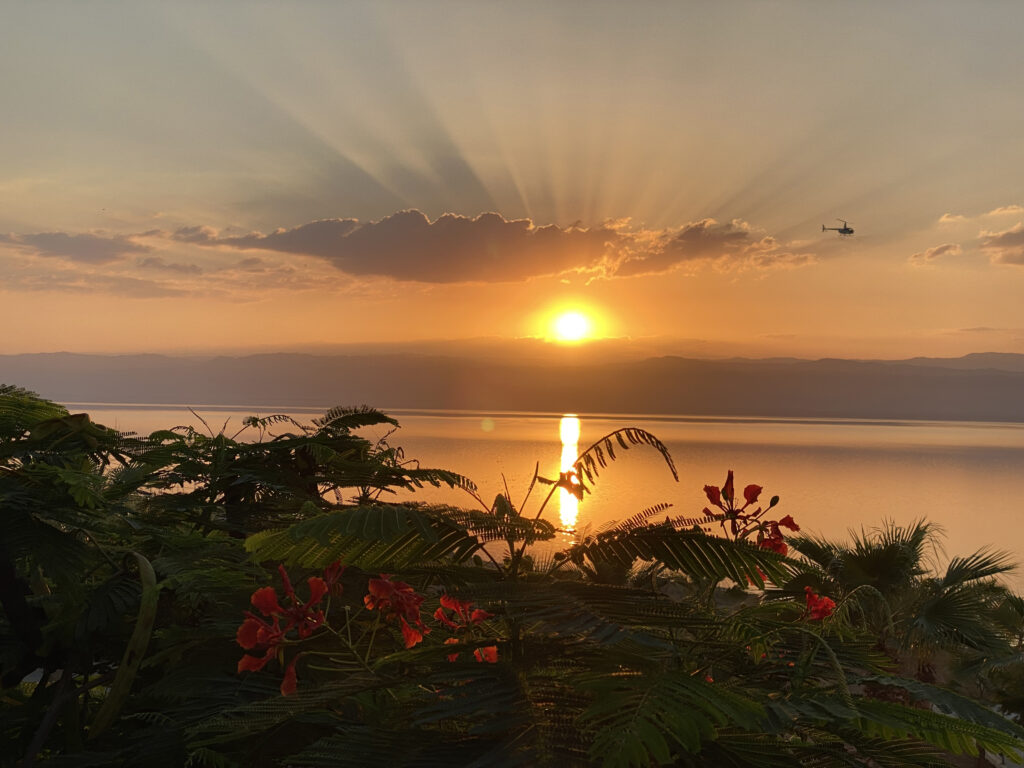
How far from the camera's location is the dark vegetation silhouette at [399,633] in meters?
1.70

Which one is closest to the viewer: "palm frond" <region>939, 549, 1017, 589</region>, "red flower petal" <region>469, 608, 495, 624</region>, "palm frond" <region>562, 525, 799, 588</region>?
"palm frond" <region>562, 525, 799, 588</region>

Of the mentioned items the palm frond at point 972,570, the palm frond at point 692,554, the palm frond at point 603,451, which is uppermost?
the palm frond at point 603,451

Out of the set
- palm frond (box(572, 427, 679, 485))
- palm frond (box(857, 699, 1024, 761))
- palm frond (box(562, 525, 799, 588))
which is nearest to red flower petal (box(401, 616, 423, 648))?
palm frond (box(562, 525, 799, 588))

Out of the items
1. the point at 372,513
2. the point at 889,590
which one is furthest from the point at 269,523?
the point at 889,590

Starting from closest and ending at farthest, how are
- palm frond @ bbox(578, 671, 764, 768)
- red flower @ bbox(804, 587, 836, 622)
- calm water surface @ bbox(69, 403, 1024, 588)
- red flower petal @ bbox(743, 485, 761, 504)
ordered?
palm frond @ bbox(578, 671, 764, 768), red flower @ bbox(804, 587, 836, 622), red flower petal @ bbox(743, 485, 761, 504), calm water surface @ bbox(69, 403, 1024, 588)

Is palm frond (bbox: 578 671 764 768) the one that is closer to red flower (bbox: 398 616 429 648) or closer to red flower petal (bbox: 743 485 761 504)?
red flower (bbox: 398 616 429 648)

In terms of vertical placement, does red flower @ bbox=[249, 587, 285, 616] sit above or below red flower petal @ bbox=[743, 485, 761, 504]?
below

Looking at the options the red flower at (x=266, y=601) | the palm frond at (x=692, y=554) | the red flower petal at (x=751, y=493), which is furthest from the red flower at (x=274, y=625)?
the red flower petal at (x=751, y=493)

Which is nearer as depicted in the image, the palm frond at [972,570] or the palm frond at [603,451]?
the palm frond at [603,451]

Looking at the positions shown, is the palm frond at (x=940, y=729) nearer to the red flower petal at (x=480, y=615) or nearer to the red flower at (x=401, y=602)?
the red flower petal at (x=480, y=615)

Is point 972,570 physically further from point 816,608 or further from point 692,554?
point 692,554

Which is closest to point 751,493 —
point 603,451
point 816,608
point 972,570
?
point 816,608

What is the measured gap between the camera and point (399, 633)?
2.81m

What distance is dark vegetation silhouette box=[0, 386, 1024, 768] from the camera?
170cm
